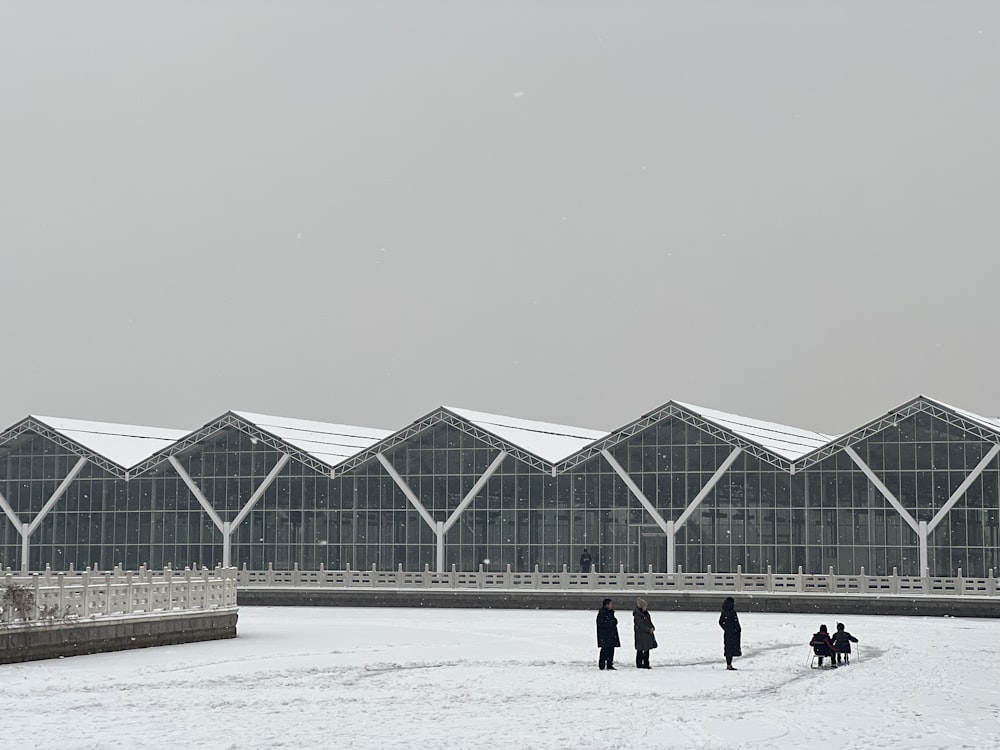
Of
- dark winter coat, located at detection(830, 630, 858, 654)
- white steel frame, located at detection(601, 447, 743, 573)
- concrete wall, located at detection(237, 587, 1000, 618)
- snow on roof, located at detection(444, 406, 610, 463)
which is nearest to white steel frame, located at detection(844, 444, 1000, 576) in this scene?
white steel frame, located at detection(601, 447, 743, 573)

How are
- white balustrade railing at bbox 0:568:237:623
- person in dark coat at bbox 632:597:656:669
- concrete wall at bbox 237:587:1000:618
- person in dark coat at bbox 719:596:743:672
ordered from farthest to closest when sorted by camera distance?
concrete wall at bbox 237:587:1000:618 → white balustrade railing at bbox 0:568:237:623 → person in dark coat at bbox 632:597:656:669 → person in dark coat at bbox 719:596:743:672

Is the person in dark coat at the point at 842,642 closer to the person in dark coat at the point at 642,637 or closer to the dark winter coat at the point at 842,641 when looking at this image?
the dark winter coat at the point at 842,641

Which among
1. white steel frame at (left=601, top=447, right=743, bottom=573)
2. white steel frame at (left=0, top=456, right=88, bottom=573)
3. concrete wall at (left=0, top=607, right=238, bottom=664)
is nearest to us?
concrete wall at (left=0, top=607, right=238, bottom=664)

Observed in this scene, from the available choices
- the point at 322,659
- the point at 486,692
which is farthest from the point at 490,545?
the point at 486,692

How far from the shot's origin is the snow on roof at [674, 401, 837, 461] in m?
69.6

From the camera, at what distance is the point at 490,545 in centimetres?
7338

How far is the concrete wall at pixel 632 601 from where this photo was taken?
5812 cm

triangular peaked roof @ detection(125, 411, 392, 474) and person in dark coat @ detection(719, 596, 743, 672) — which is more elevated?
triangular peaked roof @ detection(125, 411, 392, 474)

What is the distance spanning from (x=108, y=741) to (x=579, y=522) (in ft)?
169

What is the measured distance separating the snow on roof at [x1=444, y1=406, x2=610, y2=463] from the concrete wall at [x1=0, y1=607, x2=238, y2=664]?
1206 inches

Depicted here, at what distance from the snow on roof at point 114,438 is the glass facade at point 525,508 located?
106 centimetres

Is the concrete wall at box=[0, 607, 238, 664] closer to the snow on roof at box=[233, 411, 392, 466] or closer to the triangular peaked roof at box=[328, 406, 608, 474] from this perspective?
the triangular peaked roof at box=[328, 406, 608, 474]

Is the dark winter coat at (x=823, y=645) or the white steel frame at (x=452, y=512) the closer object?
the dark winter coat at (x=823, y=645)

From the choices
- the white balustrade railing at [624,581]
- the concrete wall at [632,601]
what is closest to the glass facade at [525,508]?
the white balustrade railing at [624,581]
